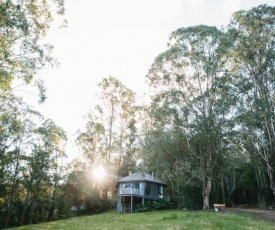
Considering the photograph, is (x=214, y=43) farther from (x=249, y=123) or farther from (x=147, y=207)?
(x=147, y=207)

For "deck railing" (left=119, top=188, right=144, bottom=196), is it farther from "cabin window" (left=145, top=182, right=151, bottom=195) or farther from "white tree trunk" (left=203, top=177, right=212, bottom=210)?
"white tree trunk" (left=203, top=177, right=212, bottom=210)

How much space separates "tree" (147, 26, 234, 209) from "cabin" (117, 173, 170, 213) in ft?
34.3

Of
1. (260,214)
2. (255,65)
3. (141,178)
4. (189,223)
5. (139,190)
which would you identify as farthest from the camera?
(141,178)

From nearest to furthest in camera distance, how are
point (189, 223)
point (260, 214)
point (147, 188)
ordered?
point (189, 223)
point (260, 214)
point (147, 188)

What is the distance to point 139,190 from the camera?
37.6 m

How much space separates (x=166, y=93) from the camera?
1163 inches

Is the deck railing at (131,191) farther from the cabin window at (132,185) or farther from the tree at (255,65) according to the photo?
the tree at (255,65)

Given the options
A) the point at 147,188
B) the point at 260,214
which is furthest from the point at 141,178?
the point at 260,214

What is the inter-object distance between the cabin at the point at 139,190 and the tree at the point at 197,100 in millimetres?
10454

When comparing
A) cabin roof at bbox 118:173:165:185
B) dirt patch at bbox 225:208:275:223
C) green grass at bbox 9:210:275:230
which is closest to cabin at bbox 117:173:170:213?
cabin roof at bbox 118:173:165:185

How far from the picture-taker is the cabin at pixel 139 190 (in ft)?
122

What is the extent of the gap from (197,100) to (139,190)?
17.1 m

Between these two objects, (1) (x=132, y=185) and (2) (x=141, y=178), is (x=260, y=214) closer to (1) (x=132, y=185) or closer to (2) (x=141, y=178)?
(2) (x=141, y=178)

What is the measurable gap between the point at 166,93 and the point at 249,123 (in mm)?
9683
